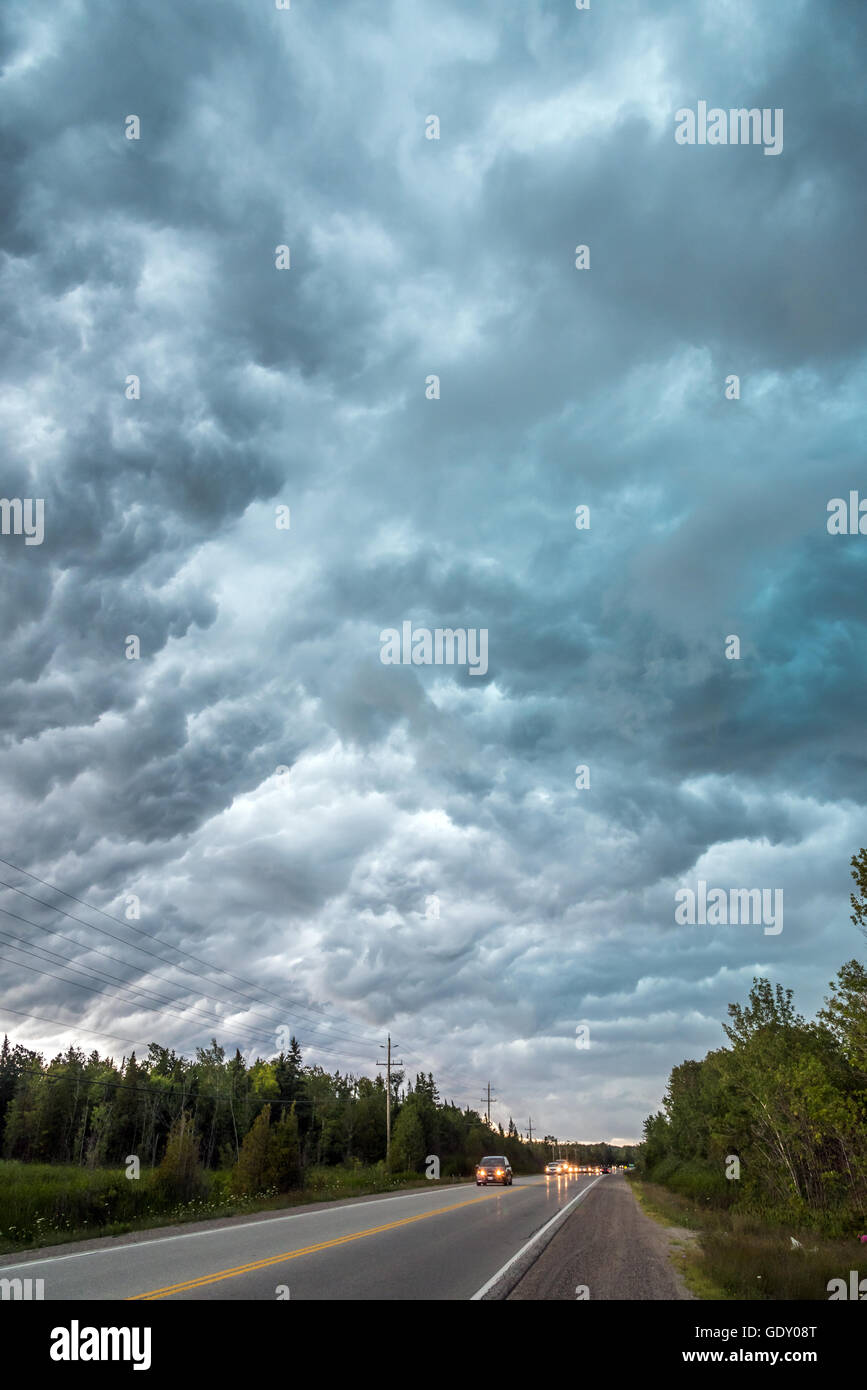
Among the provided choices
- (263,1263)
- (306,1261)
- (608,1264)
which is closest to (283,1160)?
(608,1264)

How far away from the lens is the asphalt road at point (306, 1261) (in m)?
10.5

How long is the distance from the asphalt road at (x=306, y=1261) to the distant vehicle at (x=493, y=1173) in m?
27.0

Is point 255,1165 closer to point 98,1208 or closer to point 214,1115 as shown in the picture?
point 98,1208

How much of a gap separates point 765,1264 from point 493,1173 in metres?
37.0

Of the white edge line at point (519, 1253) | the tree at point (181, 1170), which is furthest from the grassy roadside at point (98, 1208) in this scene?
the white edge line at point (519, 1253)

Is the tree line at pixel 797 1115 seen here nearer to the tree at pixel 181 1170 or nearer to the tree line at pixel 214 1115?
the tree at pixel 181 1170

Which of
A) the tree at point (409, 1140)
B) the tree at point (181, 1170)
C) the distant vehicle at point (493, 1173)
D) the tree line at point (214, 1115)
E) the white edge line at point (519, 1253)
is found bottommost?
the tree line at point (214, 1115)

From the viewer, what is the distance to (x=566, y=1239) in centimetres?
1812

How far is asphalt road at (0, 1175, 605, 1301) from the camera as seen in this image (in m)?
10.5

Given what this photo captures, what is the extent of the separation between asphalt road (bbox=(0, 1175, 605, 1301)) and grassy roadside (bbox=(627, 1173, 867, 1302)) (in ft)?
9.28

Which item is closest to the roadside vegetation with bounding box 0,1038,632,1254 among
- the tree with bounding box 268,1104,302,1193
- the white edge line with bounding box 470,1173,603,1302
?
the tree with bounding box 268,1104,302,1193
